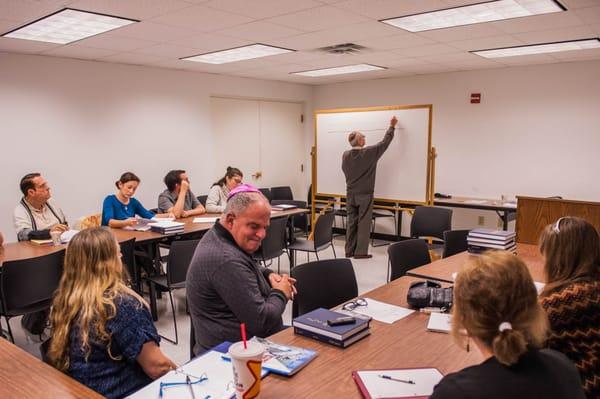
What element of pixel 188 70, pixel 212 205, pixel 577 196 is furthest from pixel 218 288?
pixel 577 196

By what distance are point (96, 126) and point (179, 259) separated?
295 centimetres

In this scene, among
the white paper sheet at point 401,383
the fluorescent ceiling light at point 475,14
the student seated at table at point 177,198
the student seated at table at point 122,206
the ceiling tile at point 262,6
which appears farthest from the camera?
the student seated at table at point 177,198

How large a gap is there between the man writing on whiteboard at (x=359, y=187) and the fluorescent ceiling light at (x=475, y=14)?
1928 millimetres

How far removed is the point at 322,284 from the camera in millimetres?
2627

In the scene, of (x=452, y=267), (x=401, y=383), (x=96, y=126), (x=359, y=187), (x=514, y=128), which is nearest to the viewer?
(x=401, y=383)

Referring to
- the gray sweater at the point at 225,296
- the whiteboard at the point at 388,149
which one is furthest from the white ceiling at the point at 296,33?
the gray sweater at the point at 225,296

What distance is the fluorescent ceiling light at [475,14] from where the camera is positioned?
11.1 ft

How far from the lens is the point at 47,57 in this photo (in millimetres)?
5184

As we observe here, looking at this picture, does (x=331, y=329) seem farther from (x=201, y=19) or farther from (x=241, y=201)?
(x=201, y=19)

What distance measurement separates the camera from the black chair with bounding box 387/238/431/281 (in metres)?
3.12

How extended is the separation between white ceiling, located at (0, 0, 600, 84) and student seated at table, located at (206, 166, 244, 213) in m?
1.40

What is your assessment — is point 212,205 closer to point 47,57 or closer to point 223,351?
point 47,57

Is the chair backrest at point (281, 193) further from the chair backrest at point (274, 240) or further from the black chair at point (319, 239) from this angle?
the chair backrest at point (274, 240)

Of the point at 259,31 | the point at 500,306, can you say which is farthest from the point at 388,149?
the point at 500,306
